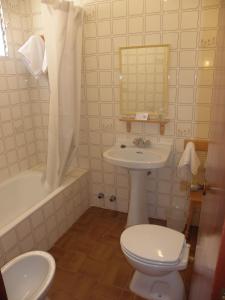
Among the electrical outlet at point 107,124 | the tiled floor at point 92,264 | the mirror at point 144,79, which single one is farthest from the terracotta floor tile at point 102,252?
the mirror at point 144,79

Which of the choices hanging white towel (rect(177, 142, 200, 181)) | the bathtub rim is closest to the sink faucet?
hanging white towel (rect(177, 142, 200, 181))

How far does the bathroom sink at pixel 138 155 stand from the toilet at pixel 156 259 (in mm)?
485

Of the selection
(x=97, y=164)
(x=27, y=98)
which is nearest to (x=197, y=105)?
(x=97, y=164)

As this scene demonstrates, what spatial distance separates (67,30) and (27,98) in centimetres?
91

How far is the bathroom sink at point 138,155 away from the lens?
1889 millimetres

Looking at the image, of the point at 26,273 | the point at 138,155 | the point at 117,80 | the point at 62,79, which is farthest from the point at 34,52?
the point at 26,273

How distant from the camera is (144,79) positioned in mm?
2117

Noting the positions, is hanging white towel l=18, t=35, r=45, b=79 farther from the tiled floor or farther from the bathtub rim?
the tiled floor

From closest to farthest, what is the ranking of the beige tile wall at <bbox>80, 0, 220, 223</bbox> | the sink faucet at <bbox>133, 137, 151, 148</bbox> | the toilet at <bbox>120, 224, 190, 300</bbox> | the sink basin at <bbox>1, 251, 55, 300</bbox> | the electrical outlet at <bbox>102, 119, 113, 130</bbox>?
the sink basin at <bbox>1, 251, 55, 300</bbox> < the toilet at <bbox>120, 224, 190, 300</bbox> < the beige tile wall at <bbox>80, 0, 220, 223</bbox> < the sink faucet at <bbox>133, 137, 151, 148</bbox> < the electrical outlet at <bbox>102, 119, 113, 130</bbox>

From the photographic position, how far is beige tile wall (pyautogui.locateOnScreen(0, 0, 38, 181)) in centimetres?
224

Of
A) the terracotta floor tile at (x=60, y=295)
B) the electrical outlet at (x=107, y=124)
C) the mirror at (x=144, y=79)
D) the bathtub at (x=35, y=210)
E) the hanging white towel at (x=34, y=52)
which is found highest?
the hanging white towel at (x=34, y=52)

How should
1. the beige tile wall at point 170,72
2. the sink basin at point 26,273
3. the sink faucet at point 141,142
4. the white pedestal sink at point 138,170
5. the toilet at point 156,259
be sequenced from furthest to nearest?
the sink faucet at point 141,142, the white pedestal sink at point 138,170, the beige tile wall at point 170,72, the toilet at point 156,259, the sink basin at point 26,273

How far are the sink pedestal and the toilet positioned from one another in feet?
1.69

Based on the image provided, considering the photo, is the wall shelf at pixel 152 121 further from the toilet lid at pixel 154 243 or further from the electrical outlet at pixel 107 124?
the toilet lid at pixel 154 243
